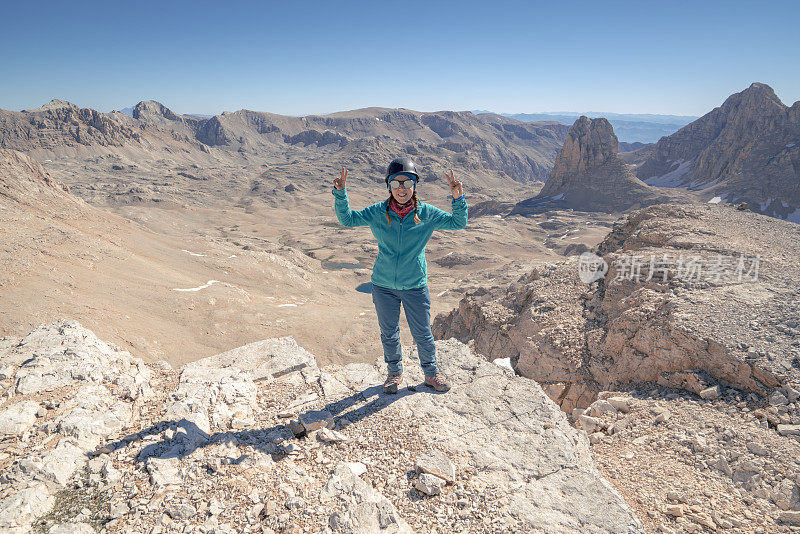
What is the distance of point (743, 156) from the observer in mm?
89000

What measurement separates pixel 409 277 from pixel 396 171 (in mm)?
1323

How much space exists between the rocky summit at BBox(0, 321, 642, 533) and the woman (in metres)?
1.40

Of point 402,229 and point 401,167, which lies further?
point 402,229

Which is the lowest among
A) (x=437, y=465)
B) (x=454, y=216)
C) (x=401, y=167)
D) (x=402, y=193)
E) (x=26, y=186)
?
(x=437, y=465)

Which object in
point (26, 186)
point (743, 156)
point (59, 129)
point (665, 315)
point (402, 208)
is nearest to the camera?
point (402, 208)

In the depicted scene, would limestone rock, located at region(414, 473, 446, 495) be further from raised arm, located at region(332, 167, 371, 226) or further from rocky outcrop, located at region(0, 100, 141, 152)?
rocky outcrop, located at region(0, 100, 141, 152)

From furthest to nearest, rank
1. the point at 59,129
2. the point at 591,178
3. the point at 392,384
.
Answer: the point at 59,129 < the point at 591,178 < the point at 392,384

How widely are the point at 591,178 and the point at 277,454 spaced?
348ft

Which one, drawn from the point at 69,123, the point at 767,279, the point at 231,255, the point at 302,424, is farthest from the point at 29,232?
the point at 69,123

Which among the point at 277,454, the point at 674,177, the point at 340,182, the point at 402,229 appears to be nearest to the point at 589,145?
the point at 674,177

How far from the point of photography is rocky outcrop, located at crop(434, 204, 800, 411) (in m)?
6.82

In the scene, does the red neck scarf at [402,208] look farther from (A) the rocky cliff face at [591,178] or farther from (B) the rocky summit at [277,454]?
(A) the rocky cliff face at [591,178]

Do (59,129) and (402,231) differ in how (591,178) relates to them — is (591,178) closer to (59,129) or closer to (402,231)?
(402,231)

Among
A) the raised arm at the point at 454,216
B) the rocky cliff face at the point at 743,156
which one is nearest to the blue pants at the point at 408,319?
the raised arm at the point at 454,216
